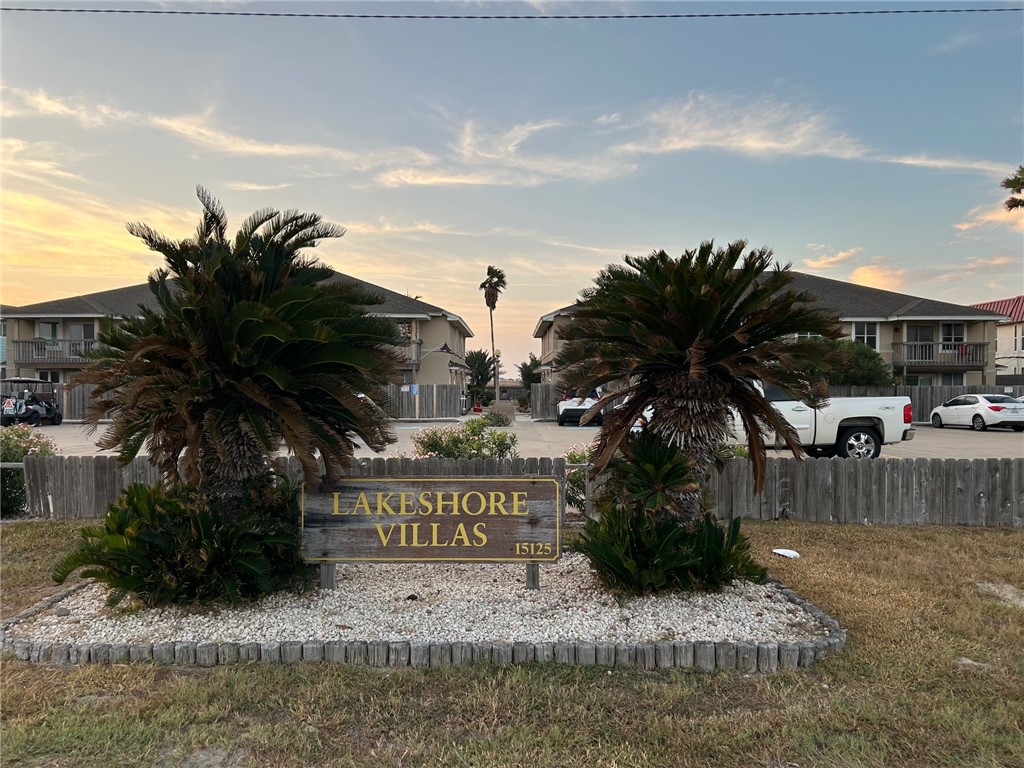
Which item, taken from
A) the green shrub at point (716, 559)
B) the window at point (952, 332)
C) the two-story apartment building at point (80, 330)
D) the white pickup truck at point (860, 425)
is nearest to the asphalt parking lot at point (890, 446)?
the white pickup truck at point (860, 425)

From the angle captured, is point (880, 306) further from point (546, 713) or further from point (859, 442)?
point (546, 713)

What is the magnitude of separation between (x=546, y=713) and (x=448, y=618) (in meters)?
1.27

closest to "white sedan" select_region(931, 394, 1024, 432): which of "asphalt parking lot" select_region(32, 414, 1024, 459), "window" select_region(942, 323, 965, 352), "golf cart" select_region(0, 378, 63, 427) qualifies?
"asphalt parking lot" select_region(32, 414, 1024, 459)

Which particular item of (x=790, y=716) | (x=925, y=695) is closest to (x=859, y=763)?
(x=790, y=716)

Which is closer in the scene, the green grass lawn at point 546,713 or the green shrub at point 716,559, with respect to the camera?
the green grass lawn at point 546,713

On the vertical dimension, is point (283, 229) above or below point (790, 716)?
above

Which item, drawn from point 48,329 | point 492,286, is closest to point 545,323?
point 492,286

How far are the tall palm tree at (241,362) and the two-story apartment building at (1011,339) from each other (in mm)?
53198

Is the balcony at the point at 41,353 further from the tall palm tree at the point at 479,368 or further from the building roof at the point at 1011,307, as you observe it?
the building roof at the point at 1011,307

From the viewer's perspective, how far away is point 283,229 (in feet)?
15.9

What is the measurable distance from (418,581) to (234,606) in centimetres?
144

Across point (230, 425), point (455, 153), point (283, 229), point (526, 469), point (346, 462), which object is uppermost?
point (455, 153)

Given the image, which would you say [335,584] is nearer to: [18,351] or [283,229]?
[283,229]

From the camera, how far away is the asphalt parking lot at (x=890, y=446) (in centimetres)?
1524
